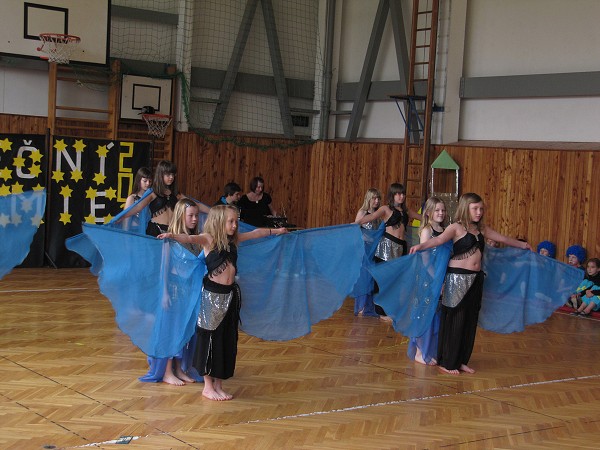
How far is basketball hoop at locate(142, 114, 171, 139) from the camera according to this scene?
12.1 meters

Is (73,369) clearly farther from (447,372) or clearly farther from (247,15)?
(247,15)

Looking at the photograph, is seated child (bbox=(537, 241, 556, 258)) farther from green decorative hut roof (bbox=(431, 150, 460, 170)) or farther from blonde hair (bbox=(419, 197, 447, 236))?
blonde hair (bbox=(419, 197, 447, 236))

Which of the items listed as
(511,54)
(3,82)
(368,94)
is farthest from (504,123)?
(3,82)

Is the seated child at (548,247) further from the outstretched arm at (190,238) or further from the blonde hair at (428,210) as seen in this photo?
the outstretched arm at (190,238)

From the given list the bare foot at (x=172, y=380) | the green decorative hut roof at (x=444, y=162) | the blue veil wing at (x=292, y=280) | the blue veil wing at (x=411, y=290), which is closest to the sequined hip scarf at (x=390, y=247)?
the blue veil wing at (x=411, y=290)

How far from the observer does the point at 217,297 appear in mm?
5582

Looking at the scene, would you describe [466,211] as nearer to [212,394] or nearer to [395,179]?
[212,394]

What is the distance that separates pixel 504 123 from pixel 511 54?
1026 mm

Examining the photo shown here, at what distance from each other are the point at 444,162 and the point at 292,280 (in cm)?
614

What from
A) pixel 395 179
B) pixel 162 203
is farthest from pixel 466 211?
pixel 395 179

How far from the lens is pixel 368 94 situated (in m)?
13.9

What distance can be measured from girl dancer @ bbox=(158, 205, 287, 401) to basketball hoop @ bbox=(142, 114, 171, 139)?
6.88 meters

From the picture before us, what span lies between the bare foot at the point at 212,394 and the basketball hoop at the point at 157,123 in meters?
7.15

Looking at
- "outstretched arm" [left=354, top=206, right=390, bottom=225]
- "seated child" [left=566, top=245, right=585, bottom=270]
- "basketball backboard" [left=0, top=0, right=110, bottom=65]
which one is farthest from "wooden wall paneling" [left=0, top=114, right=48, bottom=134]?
"seated child" [left=566, top=245, right=585, bottom=270]
